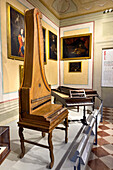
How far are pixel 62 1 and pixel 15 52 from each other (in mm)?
3574

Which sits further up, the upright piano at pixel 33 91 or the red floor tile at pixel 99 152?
the upright piano at pixel 33 91

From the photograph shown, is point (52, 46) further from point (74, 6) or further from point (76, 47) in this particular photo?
point (74, 6)

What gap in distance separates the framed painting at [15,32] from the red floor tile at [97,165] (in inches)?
129

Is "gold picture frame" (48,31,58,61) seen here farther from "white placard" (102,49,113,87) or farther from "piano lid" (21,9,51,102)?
"piano lid" (21,9,51,102)

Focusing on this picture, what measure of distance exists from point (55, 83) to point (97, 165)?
4573 millimetres

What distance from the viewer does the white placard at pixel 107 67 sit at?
5777mm

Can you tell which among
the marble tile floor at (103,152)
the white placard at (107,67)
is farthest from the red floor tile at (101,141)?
the white placard at (107,67)

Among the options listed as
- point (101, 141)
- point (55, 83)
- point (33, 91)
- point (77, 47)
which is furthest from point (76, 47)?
point (33, 91)

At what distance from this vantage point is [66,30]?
6383 mm

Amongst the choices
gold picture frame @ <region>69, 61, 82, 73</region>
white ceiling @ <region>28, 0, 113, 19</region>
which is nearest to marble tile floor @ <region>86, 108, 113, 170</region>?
gold picture frame @ <region>69, 61, 82, 73</region>

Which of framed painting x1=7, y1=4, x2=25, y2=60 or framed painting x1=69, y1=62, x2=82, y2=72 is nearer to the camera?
framed painting x1=7, y1=4, x2=25, y2=60

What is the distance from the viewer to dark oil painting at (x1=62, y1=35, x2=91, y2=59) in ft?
19.7

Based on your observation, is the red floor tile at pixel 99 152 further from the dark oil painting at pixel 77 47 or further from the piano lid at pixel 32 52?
the dark oil painting at pixel 77 47

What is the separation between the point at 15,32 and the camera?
3719mm
